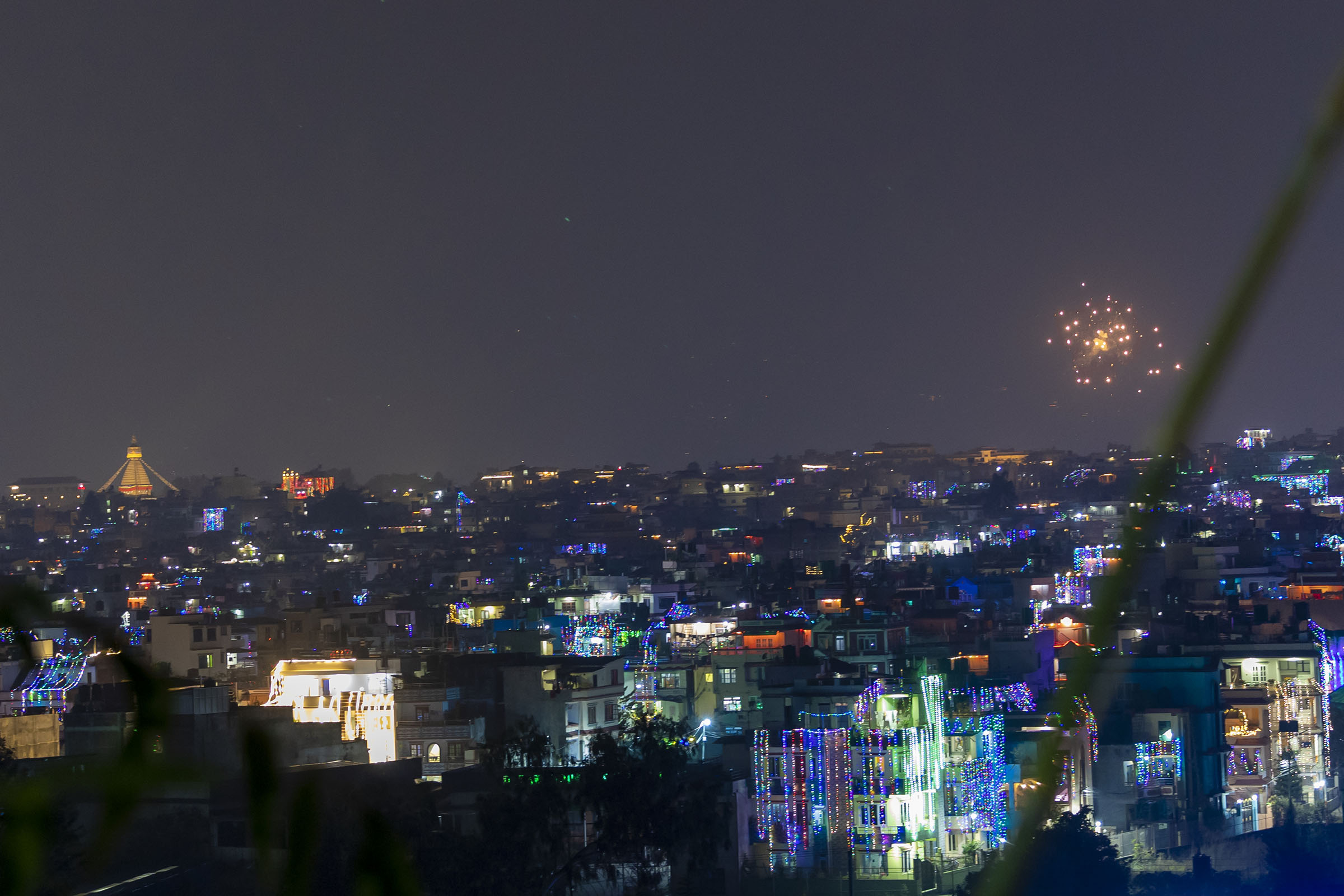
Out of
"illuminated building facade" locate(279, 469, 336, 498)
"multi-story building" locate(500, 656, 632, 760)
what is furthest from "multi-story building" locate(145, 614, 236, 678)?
"illuminated building facade" locate(279, 469, 336, 498)

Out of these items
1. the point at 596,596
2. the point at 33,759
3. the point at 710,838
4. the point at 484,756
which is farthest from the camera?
the point at 596,596

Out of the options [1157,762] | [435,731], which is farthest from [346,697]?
[1157,762]

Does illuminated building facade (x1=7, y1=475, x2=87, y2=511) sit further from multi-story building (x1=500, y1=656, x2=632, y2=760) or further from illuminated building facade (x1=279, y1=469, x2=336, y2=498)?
multi-story building (x1=500, y1=656, x2=632, y2=760)

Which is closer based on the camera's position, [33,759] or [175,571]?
[33,759]

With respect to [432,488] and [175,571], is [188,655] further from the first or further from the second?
[432,488]

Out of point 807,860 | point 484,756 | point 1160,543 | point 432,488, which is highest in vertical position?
point 432,488

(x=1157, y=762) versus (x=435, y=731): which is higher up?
(x=435, y=731)

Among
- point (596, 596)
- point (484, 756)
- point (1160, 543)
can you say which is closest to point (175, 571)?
point (596, 596)

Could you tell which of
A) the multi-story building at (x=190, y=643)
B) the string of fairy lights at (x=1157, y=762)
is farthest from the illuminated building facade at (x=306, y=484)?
the string of fairy lights at (x=1157, y=762)

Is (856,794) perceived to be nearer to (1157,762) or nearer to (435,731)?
(1157,762)
